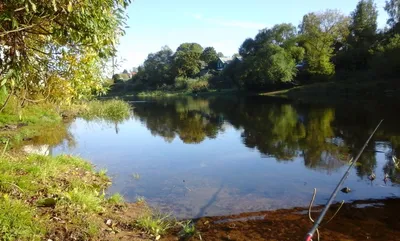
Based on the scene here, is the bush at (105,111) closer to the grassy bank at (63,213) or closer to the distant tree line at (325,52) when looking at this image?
the grassy bank at (63,213)

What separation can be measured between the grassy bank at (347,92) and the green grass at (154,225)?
35.4m

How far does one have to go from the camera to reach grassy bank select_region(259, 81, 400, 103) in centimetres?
4050

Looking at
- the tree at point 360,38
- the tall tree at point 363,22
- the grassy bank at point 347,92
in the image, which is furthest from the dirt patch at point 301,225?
the tall tree at point 363,22

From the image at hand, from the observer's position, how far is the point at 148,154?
15781mm

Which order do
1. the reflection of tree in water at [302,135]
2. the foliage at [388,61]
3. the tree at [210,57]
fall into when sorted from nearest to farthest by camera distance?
1. the reflection of tree in water at [302,135]
2. the foliage at [388,61]
3. the tree at [210,57]

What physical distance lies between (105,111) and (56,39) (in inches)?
1132

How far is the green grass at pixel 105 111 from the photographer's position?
31.8 meters

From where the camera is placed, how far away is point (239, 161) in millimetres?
13750

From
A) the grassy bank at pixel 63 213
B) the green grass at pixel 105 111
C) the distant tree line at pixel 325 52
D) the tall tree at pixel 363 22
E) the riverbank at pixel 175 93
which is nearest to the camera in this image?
the grassy bank at pixel 63 213

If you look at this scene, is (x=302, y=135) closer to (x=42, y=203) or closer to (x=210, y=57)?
(x=42, y=203)

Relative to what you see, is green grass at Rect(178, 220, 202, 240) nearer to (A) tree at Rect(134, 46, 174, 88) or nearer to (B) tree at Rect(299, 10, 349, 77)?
(B) tree at Rect(299, 10, 349, 77)

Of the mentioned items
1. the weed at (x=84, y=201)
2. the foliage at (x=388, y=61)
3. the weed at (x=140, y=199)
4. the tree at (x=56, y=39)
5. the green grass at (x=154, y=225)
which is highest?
the foliage at (x=388, y=61)

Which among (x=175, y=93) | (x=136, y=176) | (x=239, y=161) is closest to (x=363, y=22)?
(x=175, y=93)

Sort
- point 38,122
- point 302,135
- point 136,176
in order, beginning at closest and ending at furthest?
1. point 136,176
2. point 302,135
3. point 38,122
